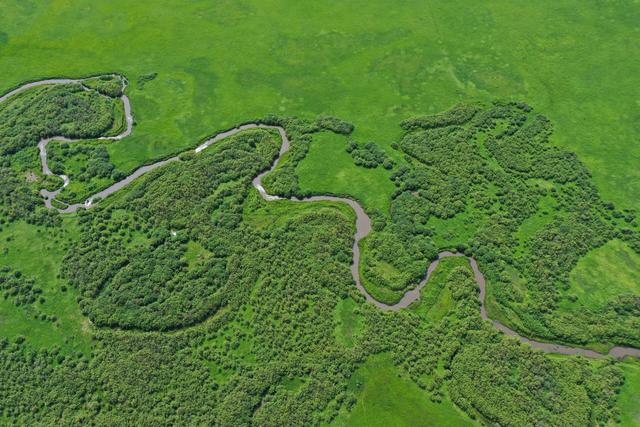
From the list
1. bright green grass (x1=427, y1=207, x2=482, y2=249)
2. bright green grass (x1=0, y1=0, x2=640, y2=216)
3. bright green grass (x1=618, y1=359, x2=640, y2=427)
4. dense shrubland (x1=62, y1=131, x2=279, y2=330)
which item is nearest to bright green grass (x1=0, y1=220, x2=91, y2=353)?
dense shrubland (x1=62, y1=131, x2=279, y2=330)

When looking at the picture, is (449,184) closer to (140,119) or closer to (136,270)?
(136,270)

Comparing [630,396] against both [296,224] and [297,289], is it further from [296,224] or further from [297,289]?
[296,224]

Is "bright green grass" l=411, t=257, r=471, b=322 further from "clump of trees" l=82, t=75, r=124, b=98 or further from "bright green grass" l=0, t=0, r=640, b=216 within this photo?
"clump of trees" l=82, t=75, r=124, b=98

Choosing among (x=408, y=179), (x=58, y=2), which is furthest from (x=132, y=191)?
(x=58, y=2)

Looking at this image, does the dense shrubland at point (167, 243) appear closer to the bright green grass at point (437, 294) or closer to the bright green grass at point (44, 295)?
the bright green grass at point (44, 295)

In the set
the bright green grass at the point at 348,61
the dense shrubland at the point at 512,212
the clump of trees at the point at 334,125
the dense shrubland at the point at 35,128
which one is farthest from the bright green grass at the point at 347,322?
the dense shrubland at the point at 35,128

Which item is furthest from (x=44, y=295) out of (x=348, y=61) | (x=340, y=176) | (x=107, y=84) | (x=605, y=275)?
(x=605, y=275)
